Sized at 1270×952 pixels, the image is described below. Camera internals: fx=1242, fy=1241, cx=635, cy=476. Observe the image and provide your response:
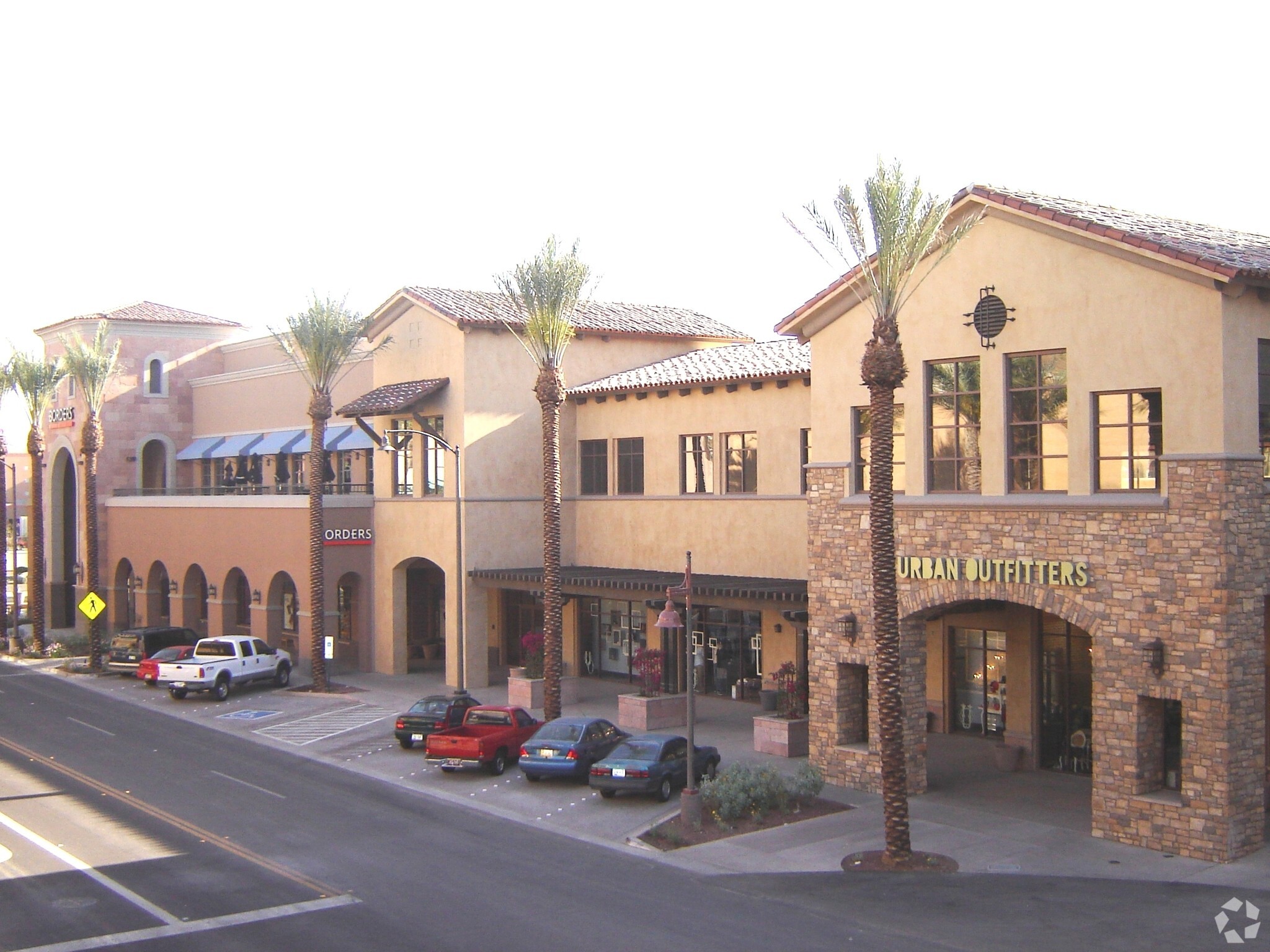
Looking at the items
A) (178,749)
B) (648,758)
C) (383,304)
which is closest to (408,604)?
(383,304)

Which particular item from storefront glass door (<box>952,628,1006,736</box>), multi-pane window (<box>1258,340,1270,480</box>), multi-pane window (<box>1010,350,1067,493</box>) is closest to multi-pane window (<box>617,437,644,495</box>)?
storefront glass door (<box>952,628,1006,736</box>)

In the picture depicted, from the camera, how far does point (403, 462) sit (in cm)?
4159

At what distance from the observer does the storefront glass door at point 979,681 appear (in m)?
28.3

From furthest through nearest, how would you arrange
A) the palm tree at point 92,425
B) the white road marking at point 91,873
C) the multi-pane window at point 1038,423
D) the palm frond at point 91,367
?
the palm frond at point 91,367 < the palm tree at point 92,425 < the multi-pane window at point 1038,423 < the white road marking at point 91,873

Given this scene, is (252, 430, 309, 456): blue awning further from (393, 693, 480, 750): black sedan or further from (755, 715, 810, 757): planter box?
(755, 715, 810, 757): planter box

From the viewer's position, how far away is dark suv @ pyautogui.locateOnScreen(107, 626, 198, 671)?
42.8m

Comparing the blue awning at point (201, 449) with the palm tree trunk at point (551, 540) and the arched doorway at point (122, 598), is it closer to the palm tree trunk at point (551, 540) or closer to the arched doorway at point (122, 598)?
the arched doorway at point (122, 598)

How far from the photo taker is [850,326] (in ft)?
83.7

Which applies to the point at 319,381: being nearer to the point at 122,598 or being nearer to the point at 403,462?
the point at 403,462

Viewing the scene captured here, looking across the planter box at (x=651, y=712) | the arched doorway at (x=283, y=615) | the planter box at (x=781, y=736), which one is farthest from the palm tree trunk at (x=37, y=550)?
the planter box at (x=781, y=736)

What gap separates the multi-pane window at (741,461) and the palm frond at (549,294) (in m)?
5.85

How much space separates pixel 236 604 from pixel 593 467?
16.9 m

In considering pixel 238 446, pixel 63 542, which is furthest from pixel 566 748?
pixel 63 542

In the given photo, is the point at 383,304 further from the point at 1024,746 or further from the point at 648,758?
the point at 1024,746
